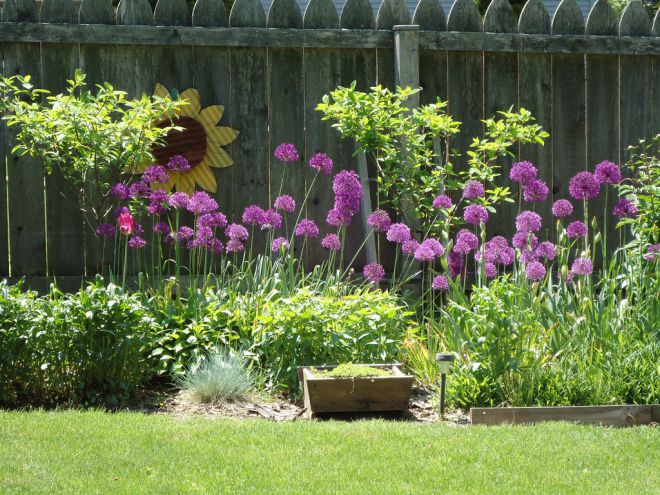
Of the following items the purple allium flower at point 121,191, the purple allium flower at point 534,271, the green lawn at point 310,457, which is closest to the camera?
the green lawn at point 310,457

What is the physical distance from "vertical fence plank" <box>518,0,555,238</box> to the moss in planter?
2.64 m

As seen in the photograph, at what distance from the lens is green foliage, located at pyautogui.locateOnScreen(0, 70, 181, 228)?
17.8 ft

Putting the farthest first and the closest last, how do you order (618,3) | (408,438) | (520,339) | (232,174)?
(618,3), (232,174), (520,339), (408,438)

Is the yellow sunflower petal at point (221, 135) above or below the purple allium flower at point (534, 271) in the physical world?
above

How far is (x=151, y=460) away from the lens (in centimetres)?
369

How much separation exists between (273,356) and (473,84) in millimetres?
2730

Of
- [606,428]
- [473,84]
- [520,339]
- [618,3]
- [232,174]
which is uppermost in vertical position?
[618,3]

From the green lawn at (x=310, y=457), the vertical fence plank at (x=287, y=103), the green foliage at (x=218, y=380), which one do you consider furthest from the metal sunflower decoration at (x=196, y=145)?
the green lawn at (x=310, y=457)

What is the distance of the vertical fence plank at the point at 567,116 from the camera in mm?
6910

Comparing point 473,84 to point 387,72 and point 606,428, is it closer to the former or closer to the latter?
point 387,72

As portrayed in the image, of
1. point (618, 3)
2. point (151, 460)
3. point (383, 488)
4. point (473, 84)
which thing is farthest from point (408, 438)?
point (618, 3)

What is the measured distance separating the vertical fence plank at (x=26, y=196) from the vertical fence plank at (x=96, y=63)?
28 cm

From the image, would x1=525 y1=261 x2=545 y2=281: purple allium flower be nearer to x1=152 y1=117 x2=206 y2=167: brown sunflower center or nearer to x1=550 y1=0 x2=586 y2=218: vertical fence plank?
x1=550 y1=0 x2=586 y2=218: vertical fence plank

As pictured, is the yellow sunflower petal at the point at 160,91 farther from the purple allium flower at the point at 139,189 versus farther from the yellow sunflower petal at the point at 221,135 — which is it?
the purple allium flower at the point at 139,189
